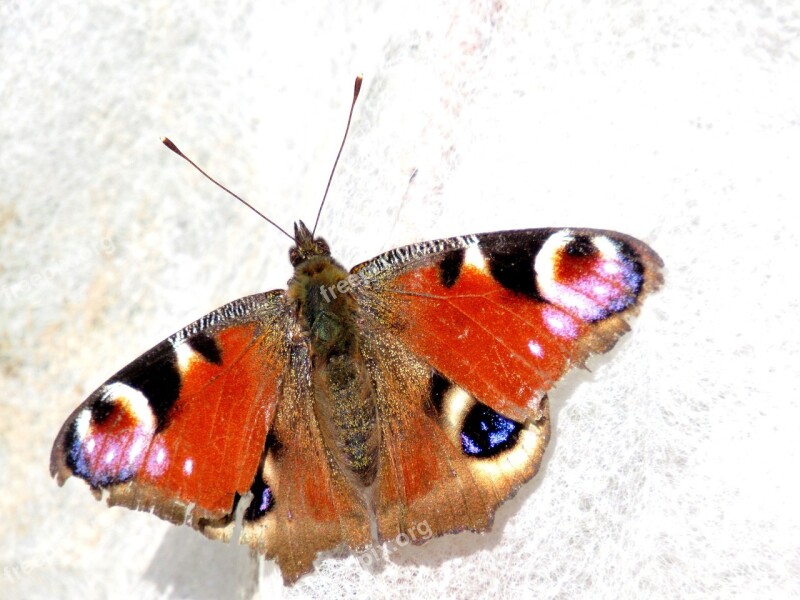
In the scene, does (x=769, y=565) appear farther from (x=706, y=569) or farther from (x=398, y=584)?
(x=398, y=584)

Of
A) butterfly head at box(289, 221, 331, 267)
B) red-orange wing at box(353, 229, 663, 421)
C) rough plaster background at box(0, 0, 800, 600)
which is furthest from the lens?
butterfly head at box(289, 221, 331, 267)

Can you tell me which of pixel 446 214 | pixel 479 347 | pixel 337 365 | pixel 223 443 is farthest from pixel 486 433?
pixel 446 214

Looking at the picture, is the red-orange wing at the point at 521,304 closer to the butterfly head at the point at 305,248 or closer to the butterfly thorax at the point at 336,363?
the butterfly thorax at the point at 336,363

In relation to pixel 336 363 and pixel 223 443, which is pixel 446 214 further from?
pixel 223 443

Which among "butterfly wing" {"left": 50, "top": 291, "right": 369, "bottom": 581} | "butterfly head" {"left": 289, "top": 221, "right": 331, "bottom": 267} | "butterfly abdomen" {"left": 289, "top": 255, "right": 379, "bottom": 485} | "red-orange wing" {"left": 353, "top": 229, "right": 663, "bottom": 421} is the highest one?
"red-orange wing" {"left": 353, "top": 229, "right": 663, "bottom": 421}

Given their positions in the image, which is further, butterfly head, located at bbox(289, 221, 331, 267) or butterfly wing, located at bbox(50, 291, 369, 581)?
butterfly head, located at bbox(289, 221, 331, 267)

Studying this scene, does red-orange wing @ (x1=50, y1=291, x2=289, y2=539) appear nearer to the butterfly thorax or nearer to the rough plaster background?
the butterfly thorax

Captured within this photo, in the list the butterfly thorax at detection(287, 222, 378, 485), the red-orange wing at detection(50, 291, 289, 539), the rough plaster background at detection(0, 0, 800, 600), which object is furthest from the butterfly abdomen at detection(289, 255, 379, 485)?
the rough plaster background at detection(0, 0, 800, 600)
